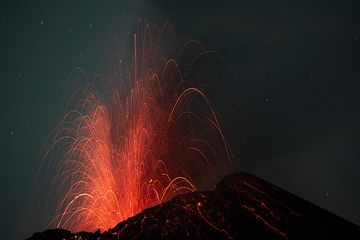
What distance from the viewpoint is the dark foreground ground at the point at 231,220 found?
111 feet

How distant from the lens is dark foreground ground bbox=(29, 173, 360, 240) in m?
33.9

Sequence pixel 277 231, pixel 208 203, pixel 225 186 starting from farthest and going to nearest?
pixel 225 186 → pixel 208 203 → pixel 277 231

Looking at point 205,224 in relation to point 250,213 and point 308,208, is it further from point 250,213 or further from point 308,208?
point 308,208

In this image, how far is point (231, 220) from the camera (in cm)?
3566

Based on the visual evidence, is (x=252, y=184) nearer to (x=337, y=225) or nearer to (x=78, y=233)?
(x=337, y=225)

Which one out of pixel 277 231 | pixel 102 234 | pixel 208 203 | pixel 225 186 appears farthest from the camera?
pixel 225 186

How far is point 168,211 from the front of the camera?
38094 millimetres

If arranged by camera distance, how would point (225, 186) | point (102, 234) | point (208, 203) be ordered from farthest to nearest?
point (225, 186) → point (208, 203) → point (102, 234)

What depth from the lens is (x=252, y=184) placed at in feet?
146

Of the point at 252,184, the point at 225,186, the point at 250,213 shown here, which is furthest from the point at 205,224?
the point at 252,184

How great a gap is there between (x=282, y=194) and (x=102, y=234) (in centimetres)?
1871

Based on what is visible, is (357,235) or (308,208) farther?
(308,208)

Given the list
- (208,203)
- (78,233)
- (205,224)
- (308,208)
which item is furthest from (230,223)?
(78,233)

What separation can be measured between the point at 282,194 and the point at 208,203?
8755mm
